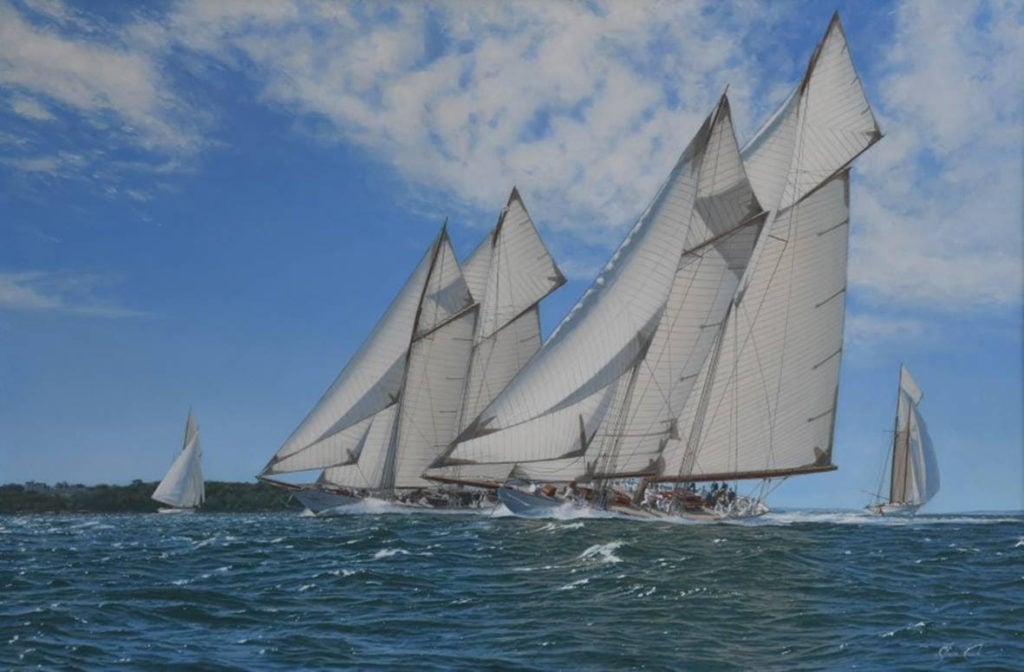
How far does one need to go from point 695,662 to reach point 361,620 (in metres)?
6.68

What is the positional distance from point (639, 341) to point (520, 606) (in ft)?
106

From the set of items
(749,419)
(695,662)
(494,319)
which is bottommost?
(695,662)

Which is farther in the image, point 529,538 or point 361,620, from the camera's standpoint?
point 529,538

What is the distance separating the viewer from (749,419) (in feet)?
182

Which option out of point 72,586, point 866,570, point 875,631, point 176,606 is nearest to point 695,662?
point 875,631

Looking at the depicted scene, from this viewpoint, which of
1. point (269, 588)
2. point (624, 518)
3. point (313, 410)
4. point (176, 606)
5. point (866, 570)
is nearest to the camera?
point (176, 606)

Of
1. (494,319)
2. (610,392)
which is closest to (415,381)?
(494,319)

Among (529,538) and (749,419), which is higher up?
(749,419)

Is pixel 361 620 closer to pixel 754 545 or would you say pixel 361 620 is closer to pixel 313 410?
pixel 754 545

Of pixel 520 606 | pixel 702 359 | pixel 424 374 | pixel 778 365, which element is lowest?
pixel 520 606

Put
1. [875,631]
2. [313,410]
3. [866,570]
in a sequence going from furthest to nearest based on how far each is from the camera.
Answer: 1. [313,410]
2. [866,570]
3. [875,631]

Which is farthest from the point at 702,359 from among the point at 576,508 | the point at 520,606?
the point at 520,606

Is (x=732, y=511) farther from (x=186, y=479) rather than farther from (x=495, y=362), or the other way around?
(x=186, y=479)

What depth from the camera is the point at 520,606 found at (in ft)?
74.5
